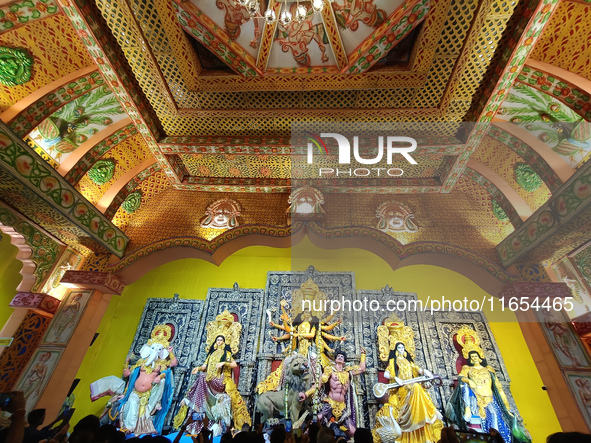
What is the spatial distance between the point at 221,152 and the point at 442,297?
5581mm

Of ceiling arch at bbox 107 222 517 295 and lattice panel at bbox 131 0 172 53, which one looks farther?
ceiling arch at bbox 107 222 517 295

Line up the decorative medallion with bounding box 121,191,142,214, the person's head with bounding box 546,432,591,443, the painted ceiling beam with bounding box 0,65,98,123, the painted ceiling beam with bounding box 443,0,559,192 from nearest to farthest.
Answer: the person's head with bounding box 546,432,591,443 < the painted ceiling beam with bounding box 443,0,559,192 < the painted ceiling beam with bounding box 0,65,98,123 < the decorative medallion with bounding box 121,191,142,214

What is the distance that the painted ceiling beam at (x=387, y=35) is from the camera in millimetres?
4316

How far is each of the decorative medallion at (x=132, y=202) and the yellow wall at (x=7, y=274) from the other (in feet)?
7.18

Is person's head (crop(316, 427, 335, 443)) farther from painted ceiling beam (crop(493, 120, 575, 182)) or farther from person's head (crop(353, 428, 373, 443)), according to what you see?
painted ceiling beam (crop(493, 120, 575, 182))

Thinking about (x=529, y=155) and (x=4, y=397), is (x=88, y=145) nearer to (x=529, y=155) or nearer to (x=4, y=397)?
(x=4, y=397)

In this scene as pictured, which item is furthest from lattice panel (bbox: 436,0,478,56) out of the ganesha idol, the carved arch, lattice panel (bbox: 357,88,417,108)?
the carved arch

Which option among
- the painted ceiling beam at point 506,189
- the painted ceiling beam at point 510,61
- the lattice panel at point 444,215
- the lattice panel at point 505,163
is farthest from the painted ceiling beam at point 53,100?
the painted ceiling beam at point 506,189

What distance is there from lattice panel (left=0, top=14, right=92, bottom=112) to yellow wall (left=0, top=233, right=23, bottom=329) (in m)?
2.93

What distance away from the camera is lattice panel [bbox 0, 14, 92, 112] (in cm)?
469

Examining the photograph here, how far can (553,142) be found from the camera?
17.8 feet

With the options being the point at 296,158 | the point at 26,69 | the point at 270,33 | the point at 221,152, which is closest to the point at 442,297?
the point at 296,158

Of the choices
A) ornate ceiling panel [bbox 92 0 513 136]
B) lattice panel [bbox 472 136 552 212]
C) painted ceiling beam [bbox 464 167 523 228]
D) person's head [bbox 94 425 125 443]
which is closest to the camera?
person's head [bbox 94 425 125 443]

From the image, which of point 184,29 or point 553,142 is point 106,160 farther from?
point 553,142
